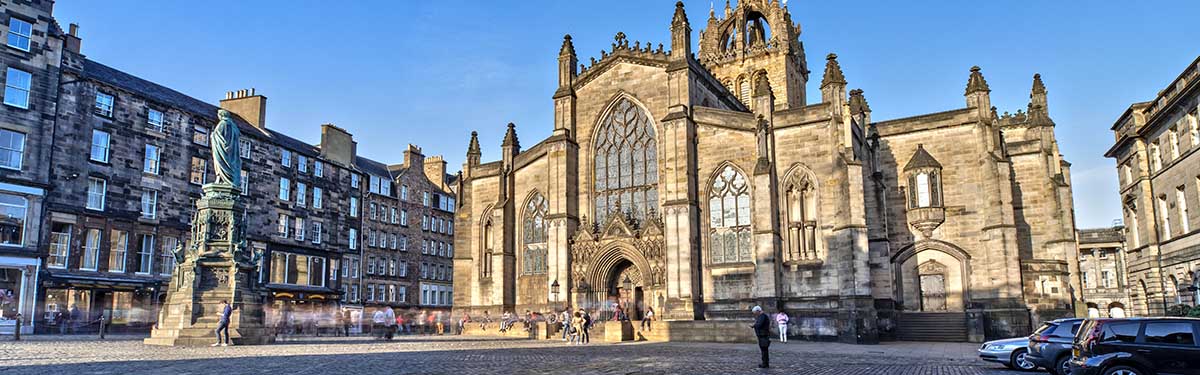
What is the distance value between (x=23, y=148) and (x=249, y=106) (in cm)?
1620

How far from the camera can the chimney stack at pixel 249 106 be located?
1892 inches

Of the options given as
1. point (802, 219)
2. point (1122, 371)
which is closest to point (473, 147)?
point (802, 219)

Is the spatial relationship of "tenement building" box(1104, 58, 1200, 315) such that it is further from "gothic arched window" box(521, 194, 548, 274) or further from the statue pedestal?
the statue pedestal

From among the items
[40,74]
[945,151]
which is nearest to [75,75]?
[40,74]

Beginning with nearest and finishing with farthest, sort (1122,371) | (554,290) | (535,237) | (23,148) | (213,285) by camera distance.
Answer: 1. (1122,371)
2. (213,285)
3. (23,148)
4. (554,290)
5. (535,237)

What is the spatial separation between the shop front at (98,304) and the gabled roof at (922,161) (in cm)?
3381

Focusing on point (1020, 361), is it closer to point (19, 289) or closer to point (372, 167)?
point (19, 289)

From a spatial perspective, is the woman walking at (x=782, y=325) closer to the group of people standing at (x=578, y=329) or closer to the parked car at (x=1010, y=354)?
the group of people standing at (x=578, y=329)

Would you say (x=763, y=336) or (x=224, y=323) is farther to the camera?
(x=224, y=323)

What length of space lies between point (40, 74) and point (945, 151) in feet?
123

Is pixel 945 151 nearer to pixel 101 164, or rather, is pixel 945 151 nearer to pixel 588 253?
pixel 588 253

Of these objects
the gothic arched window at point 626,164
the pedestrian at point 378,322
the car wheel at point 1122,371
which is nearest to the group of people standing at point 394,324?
the pedestrian at point 378,322

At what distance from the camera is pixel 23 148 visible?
32625mm

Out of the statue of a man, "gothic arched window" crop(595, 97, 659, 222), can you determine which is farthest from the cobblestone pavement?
"gothic arched window" crop(595, 97, 659, 222)
